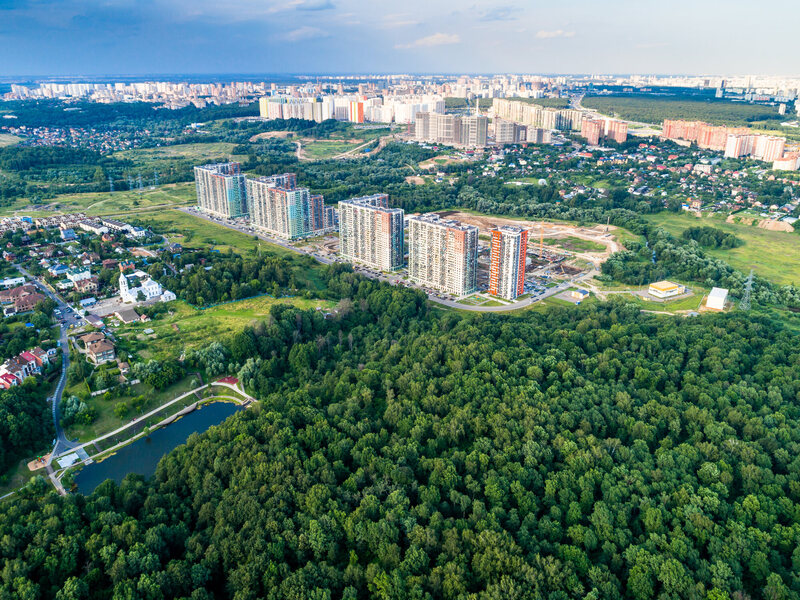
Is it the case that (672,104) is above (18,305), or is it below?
above

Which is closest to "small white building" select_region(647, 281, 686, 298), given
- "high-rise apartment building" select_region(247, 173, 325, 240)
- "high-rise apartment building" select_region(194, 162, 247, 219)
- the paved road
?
"high-rise apartment building" select_region(247, 173, 325, 240)

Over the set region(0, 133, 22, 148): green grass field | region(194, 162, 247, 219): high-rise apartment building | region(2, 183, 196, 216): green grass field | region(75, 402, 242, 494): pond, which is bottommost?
region(75, 402, 242, 494): pond

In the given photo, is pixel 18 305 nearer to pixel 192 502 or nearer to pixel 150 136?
pixel 192 502

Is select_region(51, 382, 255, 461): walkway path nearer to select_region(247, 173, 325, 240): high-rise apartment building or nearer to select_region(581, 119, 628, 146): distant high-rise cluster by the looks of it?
select_region(247, 173, 325, 240): high-rise apartment building

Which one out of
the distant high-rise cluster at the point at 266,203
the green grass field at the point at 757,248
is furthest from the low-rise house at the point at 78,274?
the green grass field at the point at 757,248

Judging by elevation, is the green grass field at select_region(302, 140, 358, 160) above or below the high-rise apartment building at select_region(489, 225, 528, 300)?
above

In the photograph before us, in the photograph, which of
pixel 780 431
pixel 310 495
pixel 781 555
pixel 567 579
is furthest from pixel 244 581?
pixel 780 431

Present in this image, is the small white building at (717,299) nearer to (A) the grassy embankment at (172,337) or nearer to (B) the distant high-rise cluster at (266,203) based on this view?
(A) the grassy embankment at (172,337)
